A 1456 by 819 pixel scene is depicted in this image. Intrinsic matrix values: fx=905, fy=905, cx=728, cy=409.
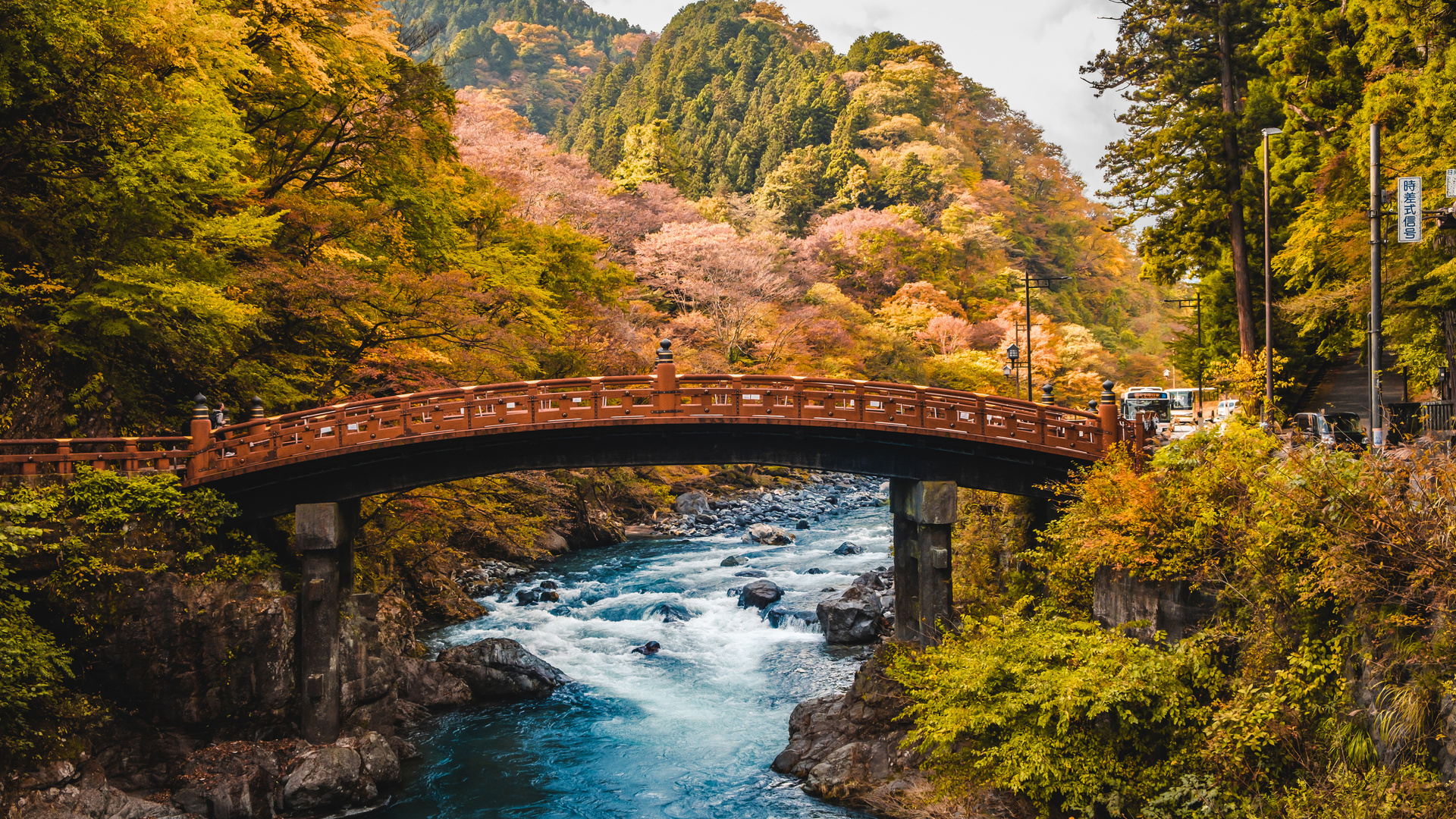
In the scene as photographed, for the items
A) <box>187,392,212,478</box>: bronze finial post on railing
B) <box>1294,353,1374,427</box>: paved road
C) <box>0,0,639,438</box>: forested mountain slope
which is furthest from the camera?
<box>1294,353,1374,427</box>: paved road

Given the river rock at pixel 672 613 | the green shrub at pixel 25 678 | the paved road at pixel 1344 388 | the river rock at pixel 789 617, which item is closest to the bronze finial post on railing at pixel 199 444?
the green shrub at pixel 25 678

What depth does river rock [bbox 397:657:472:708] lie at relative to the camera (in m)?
20.9

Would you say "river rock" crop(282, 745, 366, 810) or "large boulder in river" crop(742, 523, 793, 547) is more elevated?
"large boulder in river" crop(742, 523, 793, 547)

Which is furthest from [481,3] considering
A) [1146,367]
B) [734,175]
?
[1146,367]

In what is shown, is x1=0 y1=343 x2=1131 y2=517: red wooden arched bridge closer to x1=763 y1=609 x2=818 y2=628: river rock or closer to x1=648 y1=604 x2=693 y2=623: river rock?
x1=763 y1=609 x2=818 y2=628: river rock

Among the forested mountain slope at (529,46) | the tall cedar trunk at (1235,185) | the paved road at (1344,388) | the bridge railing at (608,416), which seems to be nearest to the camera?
the bridge railing at (608,416)

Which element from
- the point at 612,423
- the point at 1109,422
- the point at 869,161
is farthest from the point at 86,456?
the point at 869,161

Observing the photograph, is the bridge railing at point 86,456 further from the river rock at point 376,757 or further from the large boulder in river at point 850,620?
the large boulder in river at point 850,620

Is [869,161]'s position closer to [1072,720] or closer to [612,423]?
[612,423]

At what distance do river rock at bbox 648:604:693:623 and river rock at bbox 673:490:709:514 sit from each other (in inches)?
574

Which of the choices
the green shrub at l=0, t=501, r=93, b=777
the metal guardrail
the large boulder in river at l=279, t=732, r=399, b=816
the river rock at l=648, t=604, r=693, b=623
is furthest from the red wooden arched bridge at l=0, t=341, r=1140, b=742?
the river rock at l=648, t=604, r=693, b=623

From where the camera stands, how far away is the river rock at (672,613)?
88.2ft

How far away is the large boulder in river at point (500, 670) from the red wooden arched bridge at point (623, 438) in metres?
5.11

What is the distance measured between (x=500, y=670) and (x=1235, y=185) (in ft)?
79.8
